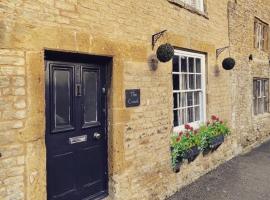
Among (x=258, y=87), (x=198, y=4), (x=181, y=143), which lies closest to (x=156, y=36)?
(x=181, y=143)

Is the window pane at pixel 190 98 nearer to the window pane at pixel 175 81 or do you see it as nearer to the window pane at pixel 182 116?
the window pane at pixel 182 116

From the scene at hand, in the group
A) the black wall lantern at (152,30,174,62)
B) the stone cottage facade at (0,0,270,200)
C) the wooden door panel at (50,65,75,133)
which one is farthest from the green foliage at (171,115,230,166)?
the wooden door panel at (50,65,75,133)

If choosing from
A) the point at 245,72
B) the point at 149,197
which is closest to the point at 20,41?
the point at 149,197

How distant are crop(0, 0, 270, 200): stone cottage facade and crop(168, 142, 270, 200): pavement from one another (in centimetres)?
27

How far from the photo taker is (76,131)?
3986 millimetres

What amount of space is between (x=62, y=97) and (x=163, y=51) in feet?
6.62

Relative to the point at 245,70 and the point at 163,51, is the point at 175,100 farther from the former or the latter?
the point at 245,70

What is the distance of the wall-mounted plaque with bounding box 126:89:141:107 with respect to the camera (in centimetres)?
456

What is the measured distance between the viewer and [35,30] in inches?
130

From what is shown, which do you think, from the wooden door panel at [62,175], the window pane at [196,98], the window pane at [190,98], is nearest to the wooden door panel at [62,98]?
the wooden door panel at [62,175]

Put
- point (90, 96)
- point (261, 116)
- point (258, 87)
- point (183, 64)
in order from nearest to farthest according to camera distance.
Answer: point (90, 96) → point (183, 64) → point (261, 116) → point (258, 87)

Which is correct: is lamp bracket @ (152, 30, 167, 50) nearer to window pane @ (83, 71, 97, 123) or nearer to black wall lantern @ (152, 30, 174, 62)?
black wall lantern @ (152, 30, 174, 62)

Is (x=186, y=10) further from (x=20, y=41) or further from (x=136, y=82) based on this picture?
(x=20, y=41)

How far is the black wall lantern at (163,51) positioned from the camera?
491cm
